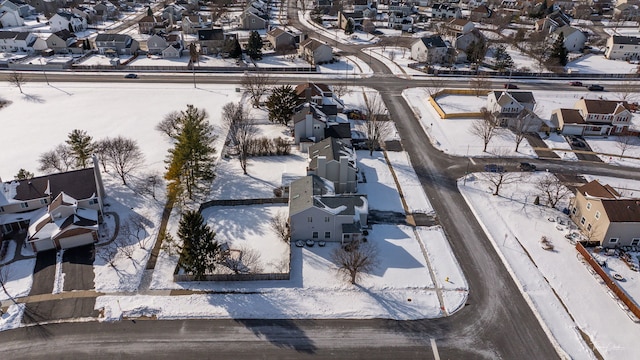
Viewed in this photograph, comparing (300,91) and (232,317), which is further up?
(300,91)

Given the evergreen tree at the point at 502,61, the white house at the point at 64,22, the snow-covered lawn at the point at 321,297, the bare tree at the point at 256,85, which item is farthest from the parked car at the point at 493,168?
the white house at the point at 64,22

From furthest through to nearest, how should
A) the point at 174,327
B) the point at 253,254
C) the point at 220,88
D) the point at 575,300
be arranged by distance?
the point at 220,88 < the point at 253,254 < the point at 575,300 < the point at 174,327

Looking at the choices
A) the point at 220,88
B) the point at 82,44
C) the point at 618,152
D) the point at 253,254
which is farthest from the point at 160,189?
the point at 82,44

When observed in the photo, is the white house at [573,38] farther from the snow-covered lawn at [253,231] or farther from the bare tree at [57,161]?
the bare tree at [57,161]

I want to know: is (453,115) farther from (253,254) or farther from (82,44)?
(82,44)

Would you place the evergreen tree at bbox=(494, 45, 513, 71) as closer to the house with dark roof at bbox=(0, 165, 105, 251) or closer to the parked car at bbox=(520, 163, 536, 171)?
the parked car at bbox=(520, 163, 536, 171)

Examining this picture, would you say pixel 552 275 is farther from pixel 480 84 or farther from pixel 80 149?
pixel 480 84

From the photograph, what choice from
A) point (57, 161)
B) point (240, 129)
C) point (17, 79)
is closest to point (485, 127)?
point (240, 129)

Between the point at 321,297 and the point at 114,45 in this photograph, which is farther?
the point at 114,45
